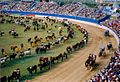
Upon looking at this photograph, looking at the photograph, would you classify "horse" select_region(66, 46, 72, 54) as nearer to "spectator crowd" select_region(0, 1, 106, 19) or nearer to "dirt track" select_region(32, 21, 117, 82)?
"dirt track" select_region(32, 21, 117, 82)

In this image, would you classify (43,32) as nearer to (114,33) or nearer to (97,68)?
(114,33)

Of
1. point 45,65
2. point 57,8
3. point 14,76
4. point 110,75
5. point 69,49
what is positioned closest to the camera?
point 110,75

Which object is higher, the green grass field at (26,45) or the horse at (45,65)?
the horse at (45,65)

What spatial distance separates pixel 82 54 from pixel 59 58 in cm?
384

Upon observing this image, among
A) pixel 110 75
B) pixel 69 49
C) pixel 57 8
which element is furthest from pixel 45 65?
pixel 57 8

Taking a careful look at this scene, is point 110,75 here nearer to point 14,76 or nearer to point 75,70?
point 75,70

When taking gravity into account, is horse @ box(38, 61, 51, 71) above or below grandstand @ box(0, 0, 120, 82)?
above

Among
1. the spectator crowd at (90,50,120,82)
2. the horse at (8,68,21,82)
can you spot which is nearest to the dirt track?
the horse at (8,68,21,82)

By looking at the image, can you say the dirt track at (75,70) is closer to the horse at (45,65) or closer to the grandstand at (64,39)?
the grandstand at (64,39)

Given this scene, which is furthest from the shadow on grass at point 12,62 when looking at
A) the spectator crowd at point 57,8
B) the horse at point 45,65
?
the spectator crowd at point 57,8

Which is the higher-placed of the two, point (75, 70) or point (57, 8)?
point (75, 70)

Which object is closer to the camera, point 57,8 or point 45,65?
point 45,65

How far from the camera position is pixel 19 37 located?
42.6 m

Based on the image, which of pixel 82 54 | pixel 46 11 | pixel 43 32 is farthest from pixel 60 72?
pixel 46 11
